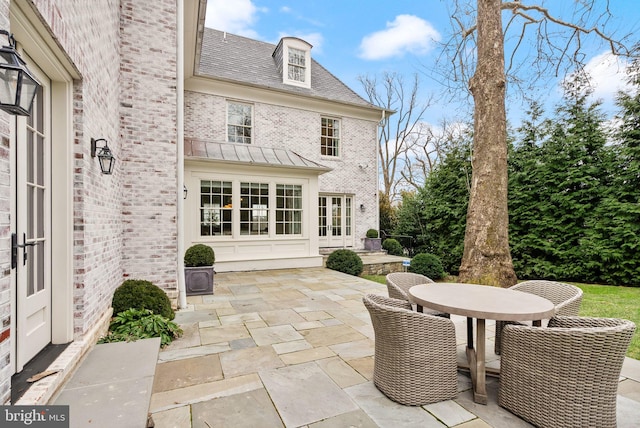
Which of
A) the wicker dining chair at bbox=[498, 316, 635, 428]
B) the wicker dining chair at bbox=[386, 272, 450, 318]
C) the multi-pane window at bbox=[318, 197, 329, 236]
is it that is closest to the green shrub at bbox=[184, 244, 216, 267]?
the wicker dining chair at bbox=[386, 272, 450, 318]

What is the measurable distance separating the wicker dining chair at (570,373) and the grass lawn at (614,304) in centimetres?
183

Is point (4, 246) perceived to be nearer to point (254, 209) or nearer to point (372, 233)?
point (254, 209)

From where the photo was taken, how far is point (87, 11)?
282cm

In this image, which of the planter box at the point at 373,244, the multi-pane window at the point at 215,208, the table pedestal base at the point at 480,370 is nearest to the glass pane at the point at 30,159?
the table pedestal base at the point at 480,370

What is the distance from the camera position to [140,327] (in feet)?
11.2

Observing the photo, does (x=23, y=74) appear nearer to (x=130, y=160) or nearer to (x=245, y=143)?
(x=130, y=160)

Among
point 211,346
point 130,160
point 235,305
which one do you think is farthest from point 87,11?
point 235,305

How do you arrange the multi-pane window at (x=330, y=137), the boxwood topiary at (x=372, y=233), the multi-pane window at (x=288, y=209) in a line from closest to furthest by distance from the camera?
the multi-pane window at (x=288, y=209), the multi-pane window at (x=330, y=137), the boxwood topiary at (x=372, y=233)

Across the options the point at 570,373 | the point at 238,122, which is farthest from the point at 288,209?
the point at 570,373

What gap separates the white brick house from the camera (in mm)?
2045

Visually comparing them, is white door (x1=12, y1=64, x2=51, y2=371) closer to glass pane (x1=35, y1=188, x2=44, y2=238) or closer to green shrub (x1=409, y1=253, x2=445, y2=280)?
glass pane (x1=35, y1=188, x2=44, y2=238)

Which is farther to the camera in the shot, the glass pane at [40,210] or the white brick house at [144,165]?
the glass pane at [40,210]

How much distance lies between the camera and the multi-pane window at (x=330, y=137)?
1153 cm

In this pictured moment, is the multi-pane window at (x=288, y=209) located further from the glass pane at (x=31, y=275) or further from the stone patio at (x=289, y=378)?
the glass pane at (x=31, y=275)
